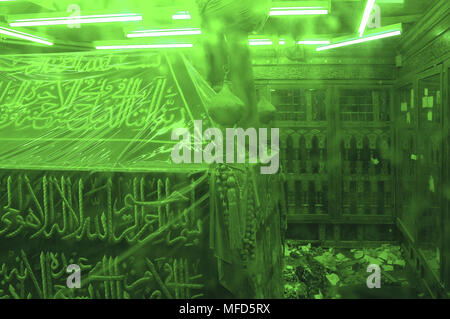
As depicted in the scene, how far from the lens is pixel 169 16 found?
11.2ft

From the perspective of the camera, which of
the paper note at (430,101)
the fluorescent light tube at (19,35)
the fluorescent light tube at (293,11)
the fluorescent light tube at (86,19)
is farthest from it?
the fluorescent light tube at (19,35)

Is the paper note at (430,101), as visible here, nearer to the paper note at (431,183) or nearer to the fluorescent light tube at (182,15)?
the paper note at (431,183)

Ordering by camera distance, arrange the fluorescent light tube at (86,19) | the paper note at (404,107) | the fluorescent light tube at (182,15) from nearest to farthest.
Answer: the fluorescent light tube at (86,19), the fluorescent light tube at (182,15), the paper note at (404,107)

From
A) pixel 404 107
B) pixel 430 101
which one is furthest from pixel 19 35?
pixel 404 107

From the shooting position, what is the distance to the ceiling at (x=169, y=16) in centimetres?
315

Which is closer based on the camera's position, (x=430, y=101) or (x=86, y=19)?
(x=86, y=19)

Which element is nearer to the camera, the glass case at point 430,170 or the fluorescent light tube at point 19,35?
the glass case at point 430,170

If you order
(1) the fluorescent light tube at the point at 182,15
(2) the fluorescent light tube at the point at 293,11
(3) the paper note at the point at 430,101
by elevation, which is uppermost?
(1) the fluorescent light tube at the point at 182,15

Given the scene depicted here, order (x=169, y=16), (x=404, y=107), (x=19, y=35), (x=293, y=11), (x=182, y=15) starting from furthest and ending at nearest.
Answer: (x=404, y=107), (x=19, y=35), (x=169, y=16), (x=182, y=15), (x=293, y=11)

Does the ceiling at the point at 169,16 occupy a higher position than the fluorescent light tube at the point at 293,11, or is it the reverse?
the ceiling at the point at 169,16

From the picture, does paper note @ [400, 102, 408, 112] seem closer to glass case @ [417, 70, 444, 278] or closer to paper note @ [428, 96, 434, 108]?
glass case @ [417, 70, 444, 278]

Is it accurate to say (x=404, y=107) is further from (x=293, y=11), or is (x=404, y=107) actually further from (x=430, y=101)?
(x=293, y=11)

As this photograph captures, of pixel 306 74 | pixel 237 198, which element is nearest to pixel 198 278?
Answer: pixel 237 198

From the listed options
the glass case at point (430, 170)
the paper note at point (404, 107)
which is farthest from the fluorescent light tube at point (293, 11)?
the paper note at point (404, 107)
